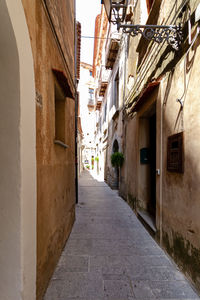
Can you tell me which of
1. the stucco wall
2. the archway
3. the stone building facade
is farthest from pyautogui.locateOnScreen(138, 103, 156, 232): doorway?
the archway

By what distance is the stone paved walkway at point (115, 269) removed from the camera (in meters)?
2.07

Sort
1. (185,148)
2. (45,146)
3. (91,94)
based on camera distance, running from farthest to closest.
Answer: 1. (91,94)
2. (185,148)
3. (45,146)

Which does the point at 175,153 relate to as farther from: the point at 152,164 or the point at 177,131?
the point at 152,164

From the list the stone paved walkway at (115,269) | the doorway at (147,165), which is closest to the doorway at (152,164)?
the doorway at (147,165)

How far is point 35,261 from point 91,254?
4.68 ft

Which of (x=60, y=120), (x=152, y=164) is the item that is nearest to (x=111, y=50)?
(x=152, y=164)

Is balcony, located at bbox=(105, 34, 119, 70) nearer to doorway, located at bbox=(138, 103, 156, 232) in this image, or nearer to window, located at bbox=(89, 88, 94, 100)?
doorway, located at bbox=(138, 103, 156, 232)

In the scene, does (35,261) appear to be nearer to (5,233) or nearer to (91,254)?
(5,233)

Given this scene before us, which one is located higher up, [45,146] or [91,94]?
[91,94]

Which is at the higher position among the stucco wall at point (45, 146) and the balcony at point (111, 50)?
the balcony at point (111, 50)

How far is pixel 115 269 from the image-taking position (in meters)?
2.50

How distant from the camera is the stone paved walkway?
2068 mm

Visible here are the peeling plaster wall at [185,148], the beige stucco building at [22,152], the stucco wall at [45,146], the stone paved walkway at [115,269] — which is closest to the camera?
the beige stucco building at [22,152]

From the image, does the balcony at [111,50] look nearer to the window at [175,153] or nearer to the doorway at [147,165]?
the doorway at [147,165]
